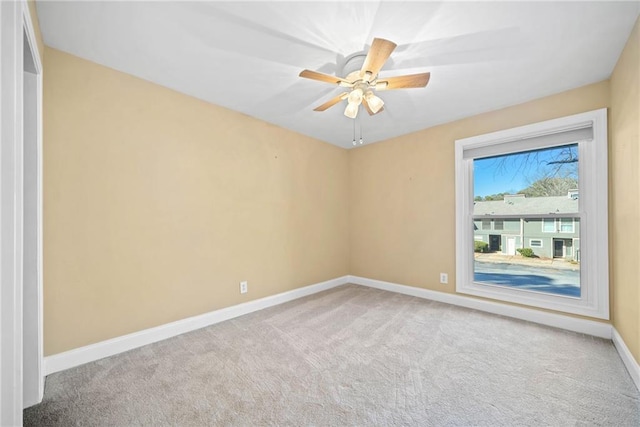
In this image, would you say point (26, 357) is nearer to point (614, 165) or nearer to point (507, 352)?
point (507, 352)

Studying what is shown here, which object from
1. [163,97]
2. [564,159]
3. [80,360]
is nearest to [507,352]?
[564,159]

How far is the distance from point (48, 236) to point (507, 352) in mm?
3645

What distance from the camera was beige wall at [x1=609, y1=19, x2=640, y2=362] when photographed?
173 centimetres

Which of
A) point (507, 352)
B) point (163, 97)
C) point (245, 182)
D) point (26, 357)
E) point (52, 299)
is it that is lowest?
point (507, 352)

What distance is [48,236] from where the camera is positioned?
1.84 m

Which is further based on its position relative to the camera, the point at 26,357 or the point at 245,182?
the point at 245,182

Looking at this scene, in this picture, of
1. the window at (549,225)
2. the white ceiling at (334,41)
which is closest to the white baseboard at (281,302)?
the window at (549,225)

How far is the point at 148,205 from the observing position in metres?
2.28

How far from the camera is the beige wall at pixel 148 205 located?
190 cm

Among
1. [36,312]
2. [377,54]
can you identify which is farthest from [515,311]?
[36,312]

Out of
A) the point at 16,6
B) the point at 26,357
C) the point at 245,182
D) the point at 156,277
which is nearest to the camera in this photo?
the point at 16,6

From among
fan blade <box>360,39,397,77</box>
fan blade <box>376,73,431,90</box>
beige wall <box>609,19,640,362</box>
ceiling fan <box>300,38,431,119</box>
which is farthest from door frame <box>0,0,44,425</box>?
beige wall <box>609,19,640,362</box>

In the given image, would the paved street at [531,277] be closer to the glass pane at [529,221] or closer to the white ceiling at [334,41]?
the glass pane at [529,221]

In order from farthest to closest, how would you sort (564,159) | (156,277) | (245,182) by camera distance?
(245,182), (564,159), (156,277)
